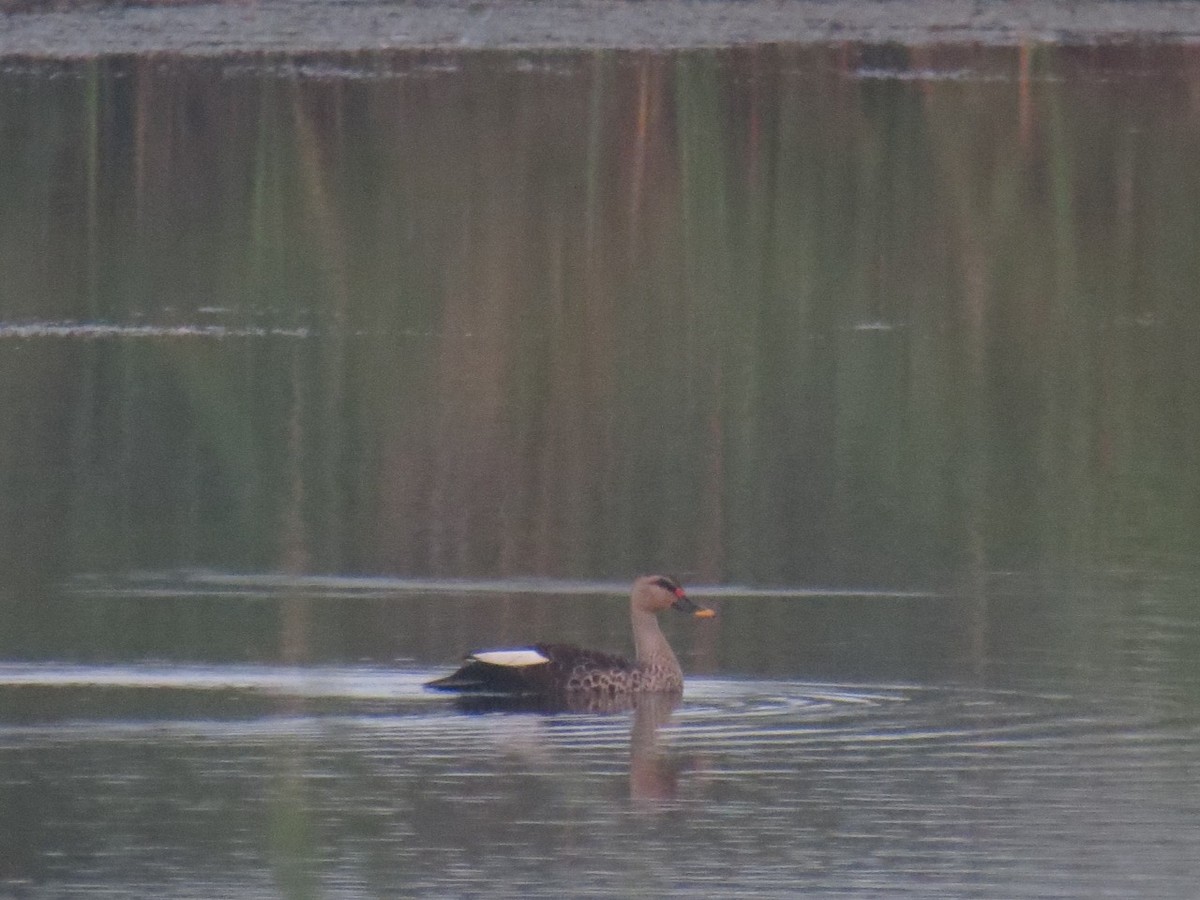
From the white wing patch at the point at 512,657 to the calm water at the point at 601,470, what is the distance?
0.20m

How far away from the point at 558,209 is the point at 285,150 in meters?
4.11

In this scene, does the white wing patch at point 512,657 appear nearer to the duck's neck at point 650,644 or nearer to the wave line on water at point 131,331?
the duck's neck at point 650,644

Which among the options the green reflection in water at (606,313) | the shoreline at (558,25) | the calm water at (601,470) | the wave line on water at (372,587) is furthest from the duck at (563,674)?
the shoreline at (558,25)

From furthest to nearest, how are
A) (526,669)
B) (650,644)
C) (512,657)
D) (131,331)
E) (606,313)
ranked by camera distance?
(606,313) < (131,331) < (650,644) < (526,669) < (512,657)

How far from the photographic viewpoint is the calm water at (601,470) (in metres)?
11.7

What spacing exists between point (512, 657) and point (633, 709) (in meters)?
0.50

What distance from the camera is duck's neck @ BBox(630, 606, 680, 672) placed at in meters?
14.2

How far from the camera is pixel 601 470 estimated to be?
A: 65.0 feet

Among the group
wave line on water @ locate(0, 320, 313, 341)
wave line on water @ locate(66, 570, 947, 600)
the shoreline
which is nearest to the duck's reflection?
wave line on water @ locate(66, 570, 947, 600)

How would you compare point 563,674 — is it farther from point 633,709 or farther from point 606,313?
point 606,313

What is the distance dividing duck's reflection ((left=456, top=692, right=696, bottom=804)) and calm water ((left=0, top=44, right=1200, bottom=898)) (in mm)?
71

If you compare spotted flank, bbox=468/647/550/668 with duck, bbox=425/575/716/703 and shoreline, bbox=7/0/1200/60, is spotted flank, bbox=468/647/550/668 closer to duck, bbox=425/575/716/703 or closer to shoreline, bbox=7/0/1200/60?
duck, bbox=425/575/716/703

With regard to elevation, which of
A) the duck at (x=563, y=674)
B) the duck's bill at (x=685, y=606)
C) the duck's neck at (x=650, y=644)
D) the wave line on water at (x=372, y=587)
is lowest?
the duck at (x=563, y=674)

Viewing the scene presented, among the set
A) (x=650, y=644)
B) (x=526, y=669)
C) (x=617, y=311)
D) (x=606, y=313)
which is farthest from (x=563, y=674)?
(x=617, y=311)
